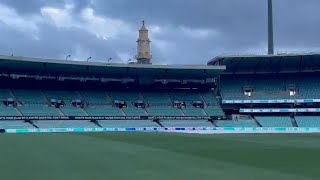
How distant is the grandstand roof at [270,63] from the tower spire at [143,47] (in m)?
33.8

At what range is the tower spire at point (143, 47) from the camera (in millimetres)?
105625

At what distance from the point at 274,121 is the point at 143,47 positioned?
45.0 m

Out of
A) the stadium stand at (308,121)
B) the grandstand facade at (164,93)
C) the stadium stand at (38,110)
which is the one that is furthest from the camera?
the stadium stand at (308,121)

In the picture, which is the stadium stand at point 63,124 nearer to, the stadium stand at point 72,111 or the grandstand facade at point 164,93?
the grandstand facade at point 164,93

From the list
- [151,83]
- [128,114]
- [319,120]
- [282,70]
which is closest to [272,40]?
[282,70]

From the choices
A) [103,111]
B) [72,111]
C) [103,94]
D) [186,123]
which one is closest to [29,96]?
[72,111]

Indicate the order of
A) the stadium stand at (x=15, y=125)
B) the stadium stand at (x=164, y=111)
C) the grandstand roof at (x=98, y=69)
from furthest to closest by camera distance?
the stadium stand at (x=164, y=111) → the grandstand roof at (x=98, y=69) → the stadium stand at (x=15, y=125)

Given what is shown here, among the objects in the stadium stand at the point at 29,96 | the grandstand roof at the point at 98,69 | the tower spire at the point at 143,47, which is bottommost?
the stadium stand at the point at 29,96

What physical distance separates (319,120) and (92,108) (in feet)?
112

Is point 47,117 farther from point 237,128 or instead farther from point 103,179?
point 103,179

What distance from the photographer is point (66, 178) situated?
496 inches

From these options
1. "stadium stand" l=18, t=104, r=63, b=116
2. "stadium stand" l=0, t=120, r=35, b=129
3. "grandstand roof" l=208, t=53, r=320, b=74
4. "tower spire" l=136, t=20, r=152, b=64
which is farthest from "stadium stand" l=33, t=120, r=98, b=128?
"tower spire" l=136, t=20, r=152, b=64

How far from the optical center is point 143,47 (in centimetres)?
10575

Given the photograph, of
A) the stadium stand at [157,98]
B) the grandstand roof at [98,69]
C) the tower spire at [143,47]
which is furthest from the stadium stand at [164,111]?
the tower spire at [143,47]
